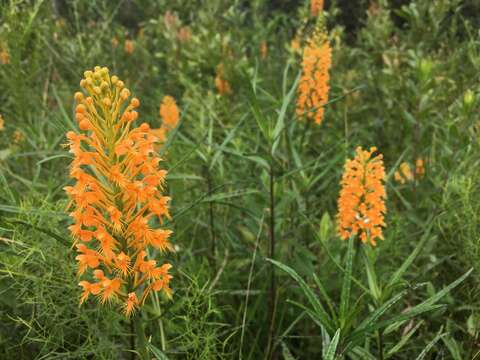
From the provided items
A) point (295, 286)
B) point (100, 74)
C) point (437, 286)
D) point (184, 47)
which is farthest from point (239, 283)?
point (184, 47)

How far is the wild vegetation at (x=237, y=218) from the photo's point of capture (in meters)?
1.42

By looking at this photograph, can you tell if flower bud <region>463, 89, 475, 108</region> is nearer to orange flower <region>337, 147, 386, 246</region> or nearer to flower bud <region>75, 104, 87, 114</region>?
orange flower <region>337, 147, 386, 246</region>

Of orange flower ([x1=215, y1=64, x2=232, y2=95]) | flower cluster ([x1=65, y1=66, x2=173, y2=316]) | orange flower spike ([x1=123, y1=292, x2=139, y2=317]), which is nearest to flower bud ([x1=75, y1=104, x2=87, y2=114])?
flower cluster ([x1=65, y1=66, x2=173, y2=316])

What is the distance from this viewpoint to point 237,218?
293cm

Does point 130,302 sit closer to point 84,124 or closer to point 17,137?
point 84,124

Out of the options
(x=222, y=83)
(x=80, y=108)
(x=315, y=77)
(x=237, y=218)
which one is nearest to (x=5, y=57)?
(x=222, y=83)

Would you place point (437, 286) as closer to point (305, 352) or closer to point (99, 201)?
point (305, 352)

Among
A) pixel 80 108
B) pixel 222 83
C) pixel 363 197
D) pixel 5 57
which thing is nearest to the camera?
pixel 80 108

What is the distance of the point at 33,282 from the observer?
1.89 meters

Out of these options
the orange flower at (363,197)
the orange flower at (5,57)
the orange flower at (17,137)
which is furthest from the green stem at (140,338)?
the orange flower at (5,57)

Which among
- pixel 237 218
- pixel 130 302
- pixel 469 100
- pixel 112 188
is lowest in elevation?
pixel 237 218

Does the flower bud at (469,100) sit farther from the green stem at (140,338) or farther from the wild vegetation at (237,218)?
the green stem at (140,338)

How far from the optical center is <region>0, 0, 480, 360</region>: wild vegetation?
142 centimetres

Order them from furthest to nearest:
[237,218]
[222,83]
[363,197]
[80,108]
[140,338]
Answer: [222,83]
[237,218]
[363,197]
[140,338]
[80,108]
